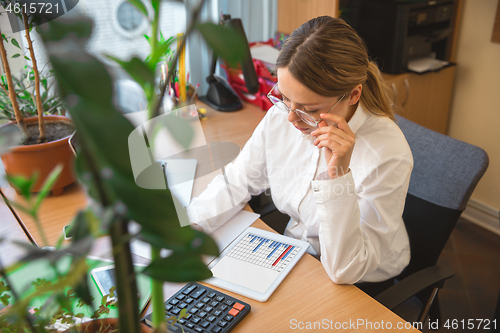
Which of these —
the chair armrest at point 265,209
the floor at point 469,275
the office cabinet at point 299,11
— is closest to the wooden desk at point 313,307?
the chair armrest at point 265,209

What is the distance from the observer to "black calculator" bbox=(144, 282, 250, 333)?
0.83m

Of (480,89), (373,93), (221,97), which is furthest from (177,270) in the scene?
(480,89)

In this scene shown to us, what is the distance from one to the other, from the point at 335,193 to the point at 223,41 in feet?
2.61

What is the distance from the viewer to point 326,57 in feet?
3.34

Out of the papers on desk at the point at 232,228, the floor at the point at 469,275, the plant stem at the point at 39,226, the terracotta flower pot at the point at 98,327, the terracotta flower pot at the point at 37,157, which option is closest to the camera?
the plant stem at the point at 39,226

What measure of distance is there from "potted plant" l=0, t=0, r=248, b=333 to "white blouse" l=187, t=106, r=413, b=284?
0.75m

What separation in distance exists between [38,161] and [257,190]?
700 mm

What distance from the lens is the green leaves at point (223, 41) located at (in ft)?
0.87

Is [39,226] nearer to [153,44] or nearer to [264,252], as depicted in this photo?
[153,44]

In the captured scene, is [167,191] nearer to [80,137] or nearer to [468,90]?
[80,137]

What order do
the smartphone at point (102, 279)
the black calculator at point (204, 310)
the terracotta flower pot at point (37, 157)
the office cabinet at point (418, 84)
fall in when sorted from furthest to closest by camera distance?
the office cabinet at point (418, 84)
the terracotta flower pot at point (37, 157)
the smartphone at point (102, 279)
the black calculator at point (204, 310)

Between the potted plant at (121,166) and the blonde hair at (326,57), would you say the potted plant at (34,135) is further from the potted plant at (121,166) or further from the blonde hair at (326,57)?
the potted plant at (121,166)

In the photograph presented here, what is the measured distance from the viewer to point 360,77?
42.7 inches

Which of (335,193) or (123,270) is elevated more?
(123,270)
